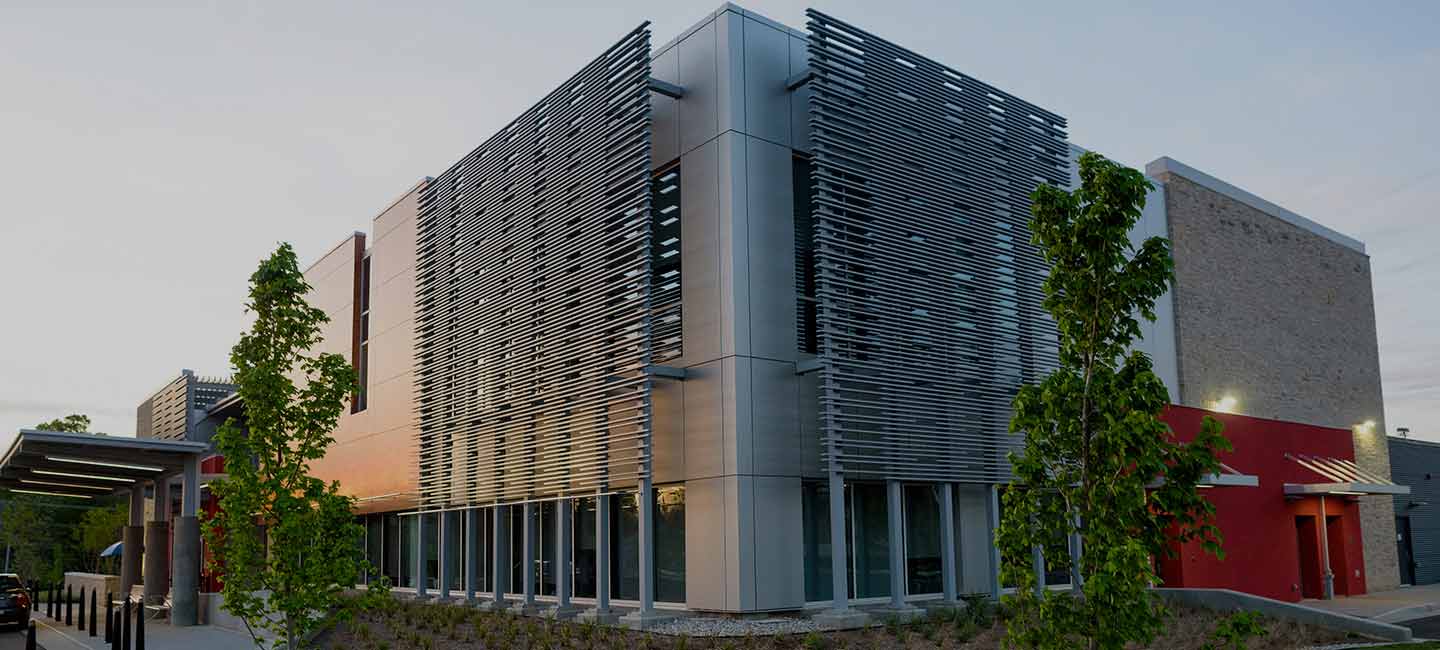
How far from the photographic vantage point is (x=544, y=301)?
21.5m

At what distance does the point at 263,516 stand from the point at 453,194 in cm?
1362

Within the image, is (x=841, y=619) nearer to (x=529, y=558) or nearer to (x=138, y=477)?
(x=529, y=558)

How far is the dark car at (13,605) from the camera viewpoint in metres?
26.9

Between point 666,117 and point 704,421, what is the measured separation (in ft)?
18.5

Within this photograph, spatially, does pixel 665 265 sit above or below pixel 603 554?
above

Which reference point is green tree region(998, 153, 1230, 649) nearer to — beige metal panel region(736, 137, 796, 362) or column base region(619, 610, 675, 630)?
column base region(619, 610, 675, 630)

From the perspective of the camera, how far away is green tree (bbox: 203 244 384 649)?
1277 cm

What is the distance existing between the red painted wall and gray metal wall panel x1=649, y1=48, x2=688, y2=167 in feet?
39.9

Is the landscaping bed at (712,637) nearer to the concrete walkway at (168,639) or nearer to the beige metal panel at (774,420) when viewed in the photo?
the concrete walkway at (168,639)

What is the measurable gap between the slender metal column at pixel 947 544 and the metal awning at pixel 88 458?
1692 centimetres

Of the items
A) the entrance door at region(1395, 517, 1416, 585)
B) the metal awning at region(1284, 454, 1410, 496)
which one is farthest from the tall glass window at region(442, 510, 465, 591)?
the entrance door at region(1395, 517, 1416, 585)

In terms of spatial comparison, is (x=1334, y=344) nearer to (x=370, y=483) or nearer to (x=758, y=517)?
(x=758, y=517)

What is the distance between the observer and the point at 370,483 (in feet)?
104

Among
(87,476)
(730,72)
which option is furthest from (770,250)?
(87,476)
